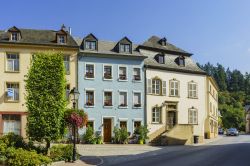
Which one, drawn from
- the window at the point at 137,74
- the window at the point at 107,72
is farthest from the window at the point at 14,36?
the window at the point at 137,74

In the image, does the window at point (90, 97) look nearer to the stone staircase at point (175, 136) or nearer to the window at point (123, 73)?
the window at point (123, 73)

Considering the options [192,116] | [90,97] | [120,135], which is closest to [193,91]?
[192,116]

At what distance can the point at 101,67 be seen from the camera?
4434cm

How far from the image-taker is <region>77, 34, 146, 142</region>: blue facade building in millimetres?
43600

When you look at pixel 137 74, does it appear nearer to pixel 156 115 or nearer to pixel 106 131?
pixel 156 115

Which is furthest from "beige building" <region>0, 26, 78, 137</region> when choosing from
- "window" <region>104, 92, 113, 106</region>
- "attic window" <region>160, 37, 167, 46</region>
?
"attic window" <region>160, 37, 167, 46</region>

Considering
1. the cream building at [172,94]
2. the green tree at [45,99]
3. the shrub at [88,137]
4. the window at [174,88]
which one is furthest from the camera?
the window at [174,88]

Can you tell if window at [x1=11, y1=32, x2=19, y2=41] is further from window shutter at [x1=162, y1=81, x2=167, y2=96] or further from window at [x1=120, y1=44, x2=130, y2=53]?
window shutter at [x1=162, y1=81, x2=167, y2=96]

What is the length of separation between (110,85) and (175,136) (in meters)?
8.57

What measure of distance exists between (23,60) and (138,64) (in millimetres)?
12124

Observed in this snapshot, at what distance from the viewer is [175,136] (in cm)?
4416

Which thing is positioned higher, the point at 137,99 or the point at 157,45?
the point at 157,45

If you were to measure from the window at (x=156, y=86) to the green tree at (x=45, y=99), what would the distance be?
19.9 meters

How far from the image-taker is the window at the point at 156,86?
46.8 meters
